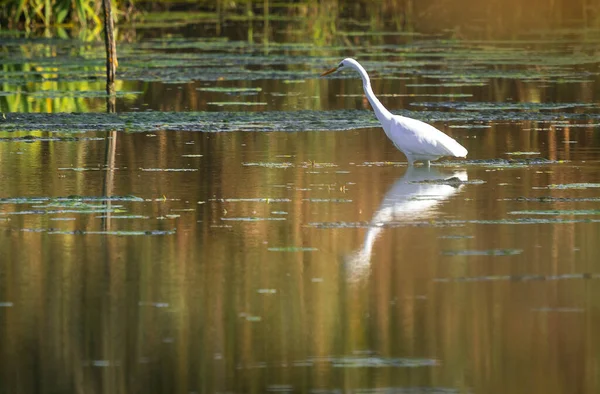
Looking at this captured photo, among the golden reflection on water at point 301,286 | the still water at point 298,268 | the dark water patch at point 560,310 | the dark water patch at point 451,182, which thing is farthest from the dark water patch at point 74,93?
the dark water patch at point 560,310

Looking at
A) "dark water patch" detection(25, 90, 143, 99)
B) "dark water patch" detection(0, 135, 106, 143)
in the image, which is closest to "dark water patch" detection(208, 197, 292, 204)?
"dark water patch" detection(0, 135, 106, 143)

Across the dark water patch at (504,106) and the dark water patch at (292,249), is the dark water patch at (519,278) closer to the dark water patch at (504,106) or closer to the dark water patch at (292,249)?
the dark water patch at (292,249)

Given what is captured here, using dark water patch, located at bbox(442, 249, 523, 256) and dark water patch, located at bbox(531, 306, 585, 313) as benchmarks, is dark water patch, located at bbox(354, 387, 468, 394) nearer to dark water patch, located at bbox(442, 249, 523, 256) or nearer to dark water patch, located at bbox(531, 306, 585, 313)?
dark water patch, located at bbox(531, 306, 585, 313)

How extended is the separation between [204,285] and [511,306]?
1.96m

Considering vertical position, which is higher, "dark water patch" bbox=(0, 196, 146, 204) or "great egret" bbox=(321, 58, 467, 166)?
Result: "great egret" bbox=(321, 58, 467, 166)

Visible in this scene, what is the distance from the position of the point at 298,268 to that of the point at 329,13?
42812 millimetres

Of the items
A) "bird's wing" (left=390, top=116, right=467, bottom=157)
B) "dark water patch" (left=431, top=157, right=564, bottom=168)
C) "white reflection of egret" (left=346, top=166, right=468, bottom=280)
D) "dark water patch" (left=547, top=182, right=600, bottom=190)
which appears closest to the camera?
"white reflection of egret" (left=346, top=166, right=468, bottom=280)

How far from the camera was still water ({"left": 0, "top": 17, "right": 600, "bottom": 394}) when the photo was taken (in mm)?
7598

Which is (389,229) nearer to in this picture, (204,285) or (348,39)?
(204,285)

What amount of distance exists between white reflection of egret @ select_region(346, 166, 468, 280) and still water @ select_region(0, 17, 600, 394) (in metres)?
0.03

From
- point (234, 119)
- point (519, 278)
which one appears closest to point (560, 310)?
point (519, 278)

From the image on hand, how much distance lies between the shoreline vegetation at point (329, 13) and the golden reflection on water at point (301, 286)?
2592 centimetres

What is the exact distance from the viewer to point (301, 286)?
927cm

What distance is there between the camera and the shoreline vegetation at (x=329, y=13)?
4191 centimetres
